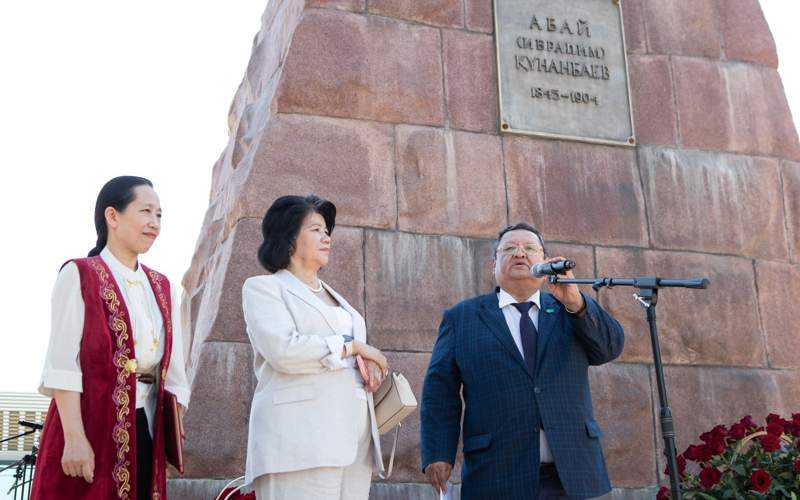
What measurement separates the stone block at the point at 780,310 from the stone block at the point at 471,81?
2.08 m

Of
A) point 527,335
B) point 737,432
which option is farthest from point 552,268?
point 737,432

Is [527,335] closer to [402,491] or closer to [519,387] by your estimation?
[519,387]

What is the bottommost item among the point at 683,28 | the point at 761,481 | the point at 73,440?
the point at 761,481

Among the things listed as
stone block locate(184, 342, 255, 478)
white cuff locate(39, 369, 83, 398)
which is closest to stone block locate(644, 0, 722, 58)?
stone block locate(184, 342, 255, 478)

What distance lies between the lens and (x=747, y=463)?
5258 mm

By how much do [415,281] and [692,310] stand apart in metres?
1.86

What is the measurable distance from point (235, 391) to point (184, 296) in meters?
2.15

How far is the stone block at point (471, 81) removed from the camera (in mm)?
6707

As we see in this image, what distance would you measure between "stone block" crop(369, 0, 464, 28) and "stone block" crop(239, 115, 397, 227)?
2.75ft

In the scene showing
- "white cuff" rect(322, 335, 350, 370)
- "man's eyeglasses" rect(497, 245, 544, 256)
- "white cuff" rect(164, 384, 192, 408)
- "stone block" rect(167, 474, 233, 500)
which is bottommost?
"stone block" rect(167, 474, 233, 500)

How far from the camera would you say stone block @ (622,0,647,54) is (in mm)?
7343

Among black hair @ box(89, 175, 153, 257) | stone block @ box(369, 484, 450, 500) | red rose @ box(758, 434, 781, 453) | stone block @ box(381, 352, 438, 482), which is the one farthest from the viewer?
stone block @ box(381, 352, 438, 482)

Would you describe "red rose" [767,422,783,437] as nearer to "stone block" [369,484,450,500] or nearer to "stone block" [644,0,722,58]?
"stone block" [369,484,450,500]

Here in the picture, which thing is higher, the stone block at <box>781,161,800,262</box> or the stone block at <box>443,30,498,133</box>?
the stone block at <box>443,30,498,133</box>
